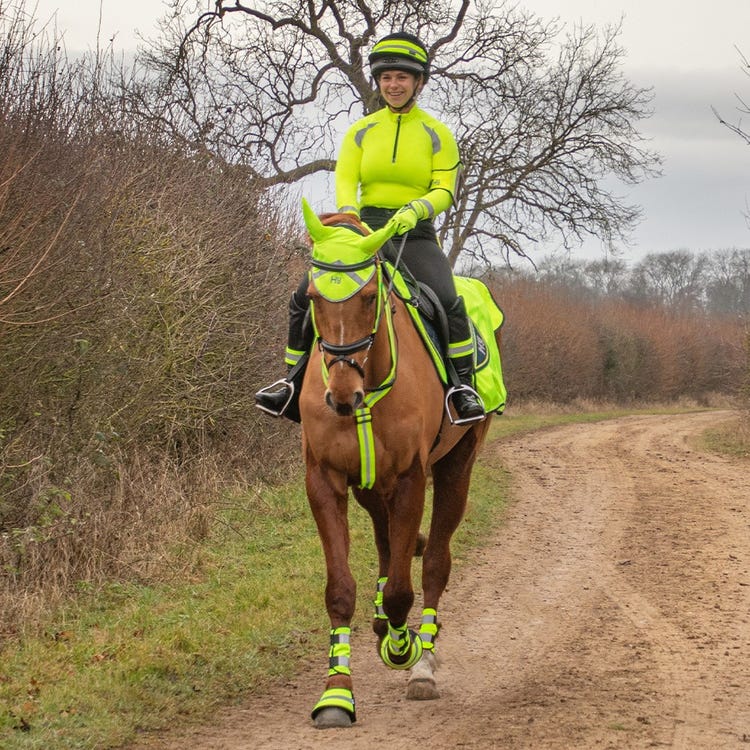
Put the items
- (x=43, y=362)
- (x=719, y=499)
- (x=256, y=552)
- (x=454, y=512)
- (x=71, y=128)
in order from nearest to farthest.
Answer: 1. (x=454, y=512)
2. (x=43, y=362)
3. (x=71, y=128)
4. (x=256, y=552)
5. (x=719, y=499)

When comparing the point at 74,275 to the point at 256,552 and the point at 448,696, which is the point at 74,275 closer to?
the point at 256,552

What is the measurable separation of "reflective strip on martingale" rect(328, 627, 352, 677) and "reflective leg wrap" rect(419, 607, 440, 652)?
2.84ft

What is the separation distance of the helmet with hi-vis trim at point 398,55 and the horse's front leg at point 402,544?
2.45 metres

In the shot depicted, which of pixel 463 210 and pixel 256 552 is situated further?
pixel 463 210

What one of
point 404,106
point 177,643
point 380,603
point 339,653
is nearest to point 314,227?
point 404,106

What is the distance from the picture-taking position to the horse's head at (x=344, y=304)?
5.31m

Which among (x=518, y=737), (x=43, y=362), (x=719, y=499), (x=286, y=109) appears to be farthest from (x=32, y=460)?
(x=286, y=109)

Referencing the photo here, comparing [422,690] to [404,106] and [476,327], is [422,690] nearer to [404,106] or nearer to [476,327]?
[476,327]

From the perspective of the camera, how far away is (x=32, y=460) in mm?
7766

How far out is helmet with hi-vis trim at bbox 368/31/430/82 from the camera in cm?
670

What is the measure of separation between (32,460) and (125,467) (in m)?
2.94

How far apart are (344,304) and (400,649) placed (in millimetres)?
2070

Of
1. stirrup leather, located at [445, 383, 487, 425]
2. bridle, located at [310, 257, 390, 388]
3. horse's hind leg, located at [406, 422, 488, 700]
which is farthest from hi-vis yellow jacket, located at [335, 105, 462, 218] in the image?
horse's hind leg, located at [406, 422, 488, 700]

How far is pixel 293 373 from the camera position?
6391 mm
